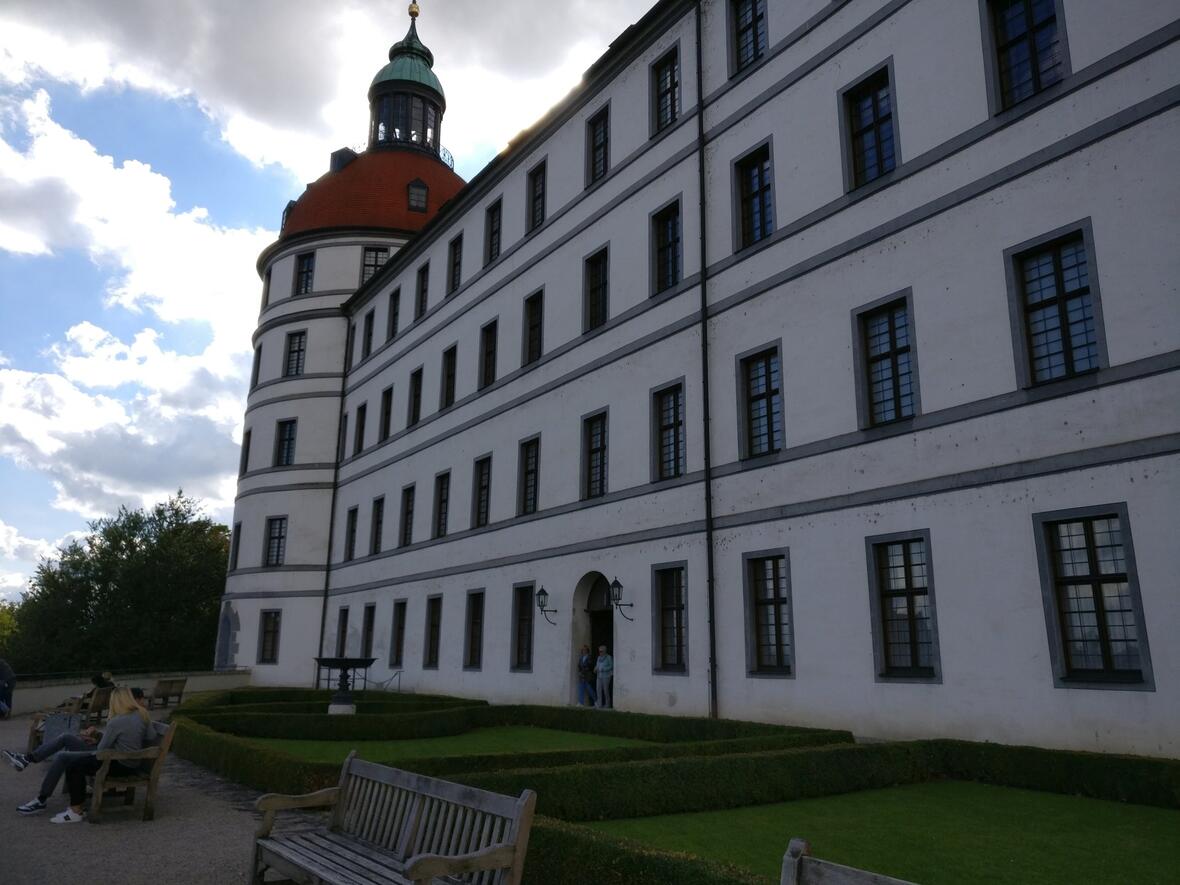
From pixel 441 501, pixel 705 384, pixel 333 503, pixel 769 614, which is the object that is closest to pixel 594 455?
pixel 705 384

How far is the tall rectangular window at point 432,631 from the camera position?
96.6ft

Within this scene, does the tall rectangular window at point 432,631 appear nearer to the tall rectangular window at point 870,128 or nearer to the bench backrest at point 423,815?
the tall rectangular window at point 870,128

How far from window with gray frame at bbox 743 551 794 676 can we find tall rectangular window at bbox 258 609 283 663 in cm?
2701

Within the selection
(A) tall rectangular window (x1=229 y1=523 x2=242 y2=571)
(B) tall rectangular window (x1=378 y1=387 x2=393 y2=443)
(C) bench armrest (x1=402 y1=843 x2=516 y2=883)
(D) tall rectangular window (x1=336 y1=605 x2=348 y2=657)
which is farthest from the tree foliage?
(C) bench armrest (x1=402 y1=843 x2=516 y2=883)

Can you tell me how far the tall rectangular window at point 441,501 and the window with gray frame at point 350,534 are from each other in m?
7.87

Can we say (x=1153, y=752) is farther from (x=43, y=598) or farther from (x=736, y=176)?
(x=43, y=598)

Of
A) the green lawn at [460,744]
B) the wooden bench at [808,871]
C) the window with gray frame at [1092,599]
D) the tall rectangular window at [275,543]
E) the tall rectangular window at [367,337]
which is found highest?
the tall rectangular window at [367,337]

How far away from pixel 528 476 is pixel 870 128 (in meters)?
13.6

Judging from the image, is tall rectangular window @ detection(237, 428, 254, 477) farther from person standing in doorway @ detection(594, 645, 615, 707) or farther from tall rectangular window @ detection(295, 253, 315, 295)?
person standing in doorway @ detection(594, 645, 615, 707)

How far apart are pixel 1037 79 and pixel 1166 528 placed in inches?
295

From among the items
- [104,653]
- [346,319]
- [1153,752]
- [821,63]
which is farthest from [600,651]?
[104,653]

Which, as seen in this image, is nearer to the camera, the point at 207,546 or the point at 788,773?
the point at 788,773

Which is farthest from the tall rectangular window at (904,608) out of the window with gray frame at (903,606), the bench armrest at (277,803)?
the bench armrest at (277,803)

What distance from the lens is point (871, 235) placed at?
649 inches
